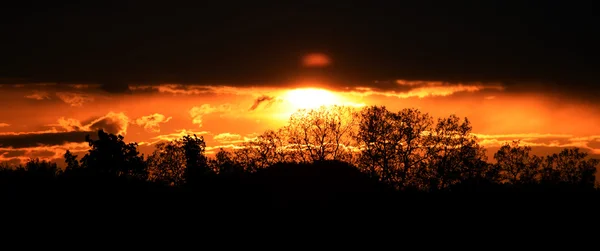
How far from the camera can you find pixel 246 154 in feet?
336

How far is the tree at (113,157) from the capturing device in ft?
306

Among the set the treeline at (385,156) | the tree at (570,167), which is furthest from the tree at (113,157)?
the tree at (570,167)

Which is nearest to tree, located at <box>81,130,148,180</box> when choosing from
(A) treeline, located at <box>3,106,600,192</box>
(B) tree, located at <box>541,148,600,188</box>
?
(A) treeline, located at <box>3,106,600,192</box>

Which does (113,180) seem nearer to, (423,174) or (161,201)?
(161,201)

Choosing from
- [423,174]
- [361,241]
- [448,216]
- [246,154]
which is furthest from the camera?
[246,154]

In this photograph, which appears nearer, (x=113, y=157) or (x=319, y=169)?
(x=319, y=169)

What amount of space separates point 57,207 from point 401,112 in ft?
190

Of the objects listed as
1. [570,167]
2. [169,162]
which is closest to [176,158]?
[169,162]

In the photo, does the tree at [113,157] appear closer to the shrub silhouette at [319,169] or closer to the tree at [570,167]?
the shrub silhouette at [319,169]

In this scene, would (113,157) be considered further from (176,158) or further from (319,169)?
(319,169)

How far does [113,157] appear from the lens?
95688mm

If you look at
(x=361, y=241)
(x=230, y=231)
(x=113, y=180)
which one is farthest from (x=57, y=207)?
(x=361, y=241)

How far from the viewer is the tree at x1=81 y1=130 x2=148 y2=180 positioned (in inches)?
3670

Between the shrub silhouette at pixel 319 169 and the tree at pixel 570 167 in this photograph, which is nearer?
the shrub silhouette at pixel 319 169
